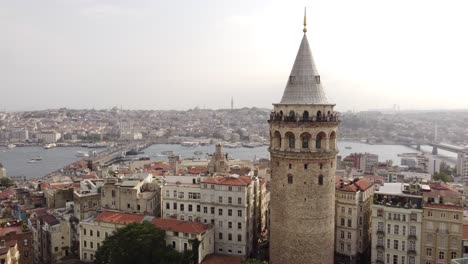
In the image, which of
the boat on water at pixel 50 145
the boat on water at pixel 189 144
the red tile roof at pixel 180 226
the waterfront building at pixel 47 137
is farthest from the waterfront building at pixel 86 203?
the waterfront building at pixel 47 137

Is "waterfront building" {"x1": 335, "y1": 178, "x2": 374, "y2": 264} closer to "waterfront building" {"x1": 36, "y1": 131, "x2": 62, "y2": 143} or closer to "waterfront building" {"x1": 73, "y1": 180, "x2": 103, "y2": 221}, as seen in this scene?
"waterfront building" {"x1": 73, "y1": 180, "x2": 103, "y2": 221}

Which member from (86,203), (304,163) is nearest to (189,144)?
(86,203)

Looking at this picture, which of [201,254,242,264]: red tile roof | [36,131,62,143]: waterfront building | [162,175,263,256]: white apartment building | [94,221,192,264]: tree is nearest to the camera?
[94,221,192,264]: tree

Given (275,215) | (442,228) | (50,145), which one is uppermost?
(275,215)

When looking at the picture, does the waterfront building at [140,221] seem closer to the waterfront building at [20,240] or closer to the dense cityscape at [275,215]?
the dense cityscape at [275,215]

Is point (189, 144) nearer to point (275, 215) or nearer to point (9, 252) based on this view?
point (9, 252)

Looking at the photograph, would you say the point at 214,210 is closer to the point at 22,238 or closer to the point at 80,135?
the point at 22,238

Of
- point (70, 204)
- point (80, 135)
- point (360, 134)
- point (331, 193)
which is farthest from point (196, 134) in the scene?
point (331, 193)

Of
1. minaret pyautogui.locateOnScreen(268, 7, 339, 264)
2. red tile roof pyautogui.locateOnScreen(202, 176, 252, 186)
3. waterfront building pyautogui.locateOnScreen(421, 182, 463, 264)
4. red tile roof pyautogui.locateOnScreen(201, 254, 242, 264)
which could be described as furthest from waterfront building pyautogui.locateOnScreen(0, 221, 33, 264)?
waterfront building pyautogui.locateOnScreen(421, 182, 463, 264)
